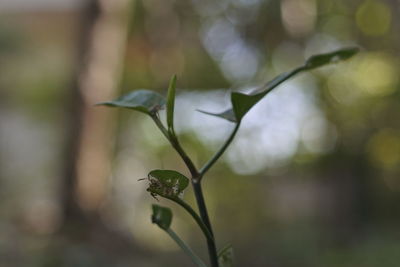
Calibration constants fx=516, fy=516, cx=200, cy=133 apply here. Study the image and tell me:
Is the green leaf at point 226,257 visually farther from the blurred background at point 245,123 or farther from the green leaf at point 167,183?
the blurred background at point 245,123

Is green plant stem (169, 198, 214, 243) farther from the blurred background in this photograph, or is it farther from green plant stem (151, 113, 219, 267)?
the blurred background

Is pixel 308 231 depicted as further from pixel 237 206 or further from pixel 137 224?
pixel 137 224

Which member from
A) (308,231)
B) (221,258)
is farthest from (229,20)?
(221,258)

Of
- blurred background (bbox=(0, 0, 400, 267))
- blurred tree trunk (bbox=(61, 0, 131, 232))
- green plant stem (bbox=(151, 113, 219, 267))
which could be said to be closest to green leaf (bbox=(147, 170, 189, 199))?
green plant stem (bbox=(151, 113, 219, 267))

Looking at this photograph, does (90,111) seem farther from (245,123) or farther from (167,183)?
(167,183)

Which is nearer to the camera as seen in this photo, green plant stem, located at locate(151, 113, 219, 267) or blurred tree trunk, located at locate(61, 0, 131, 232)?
green plant stem, located at locate(151, 113, 219, 267)

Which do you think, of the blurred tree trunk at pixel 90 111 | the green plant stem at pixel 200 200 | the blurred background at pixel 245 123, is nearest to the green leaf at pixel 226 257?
the green plant stem at pixel 200 200
